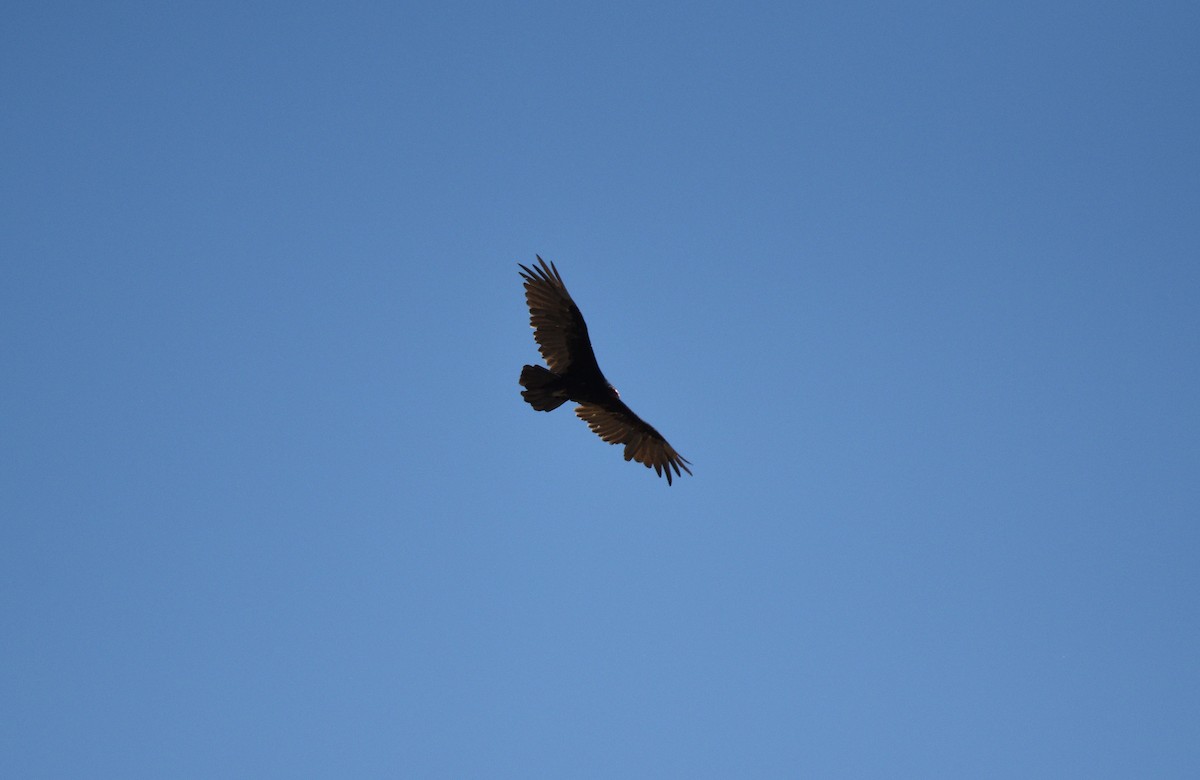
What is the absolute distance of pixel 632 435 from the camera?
22.8 meters

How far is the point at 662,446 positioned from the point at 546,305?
3.38 meters

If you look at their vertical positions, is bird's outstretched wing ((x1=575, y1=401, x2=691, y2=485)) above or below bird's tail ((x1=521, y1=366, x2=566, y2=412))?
above

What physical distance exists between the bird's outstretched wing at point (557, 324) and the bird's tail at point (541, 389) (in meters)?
0.40

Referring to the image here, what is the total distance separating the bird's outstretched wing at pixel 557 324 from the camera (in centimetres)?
2109

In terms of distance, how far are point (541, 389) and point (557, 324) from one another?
1.13 m

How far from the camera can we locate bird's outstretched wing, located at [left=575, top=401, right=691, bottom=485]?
2245cm

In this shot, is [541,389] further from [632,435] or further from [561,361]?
[632,435]

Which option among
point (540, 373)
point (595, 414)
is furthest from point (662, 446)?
point (540, 373)

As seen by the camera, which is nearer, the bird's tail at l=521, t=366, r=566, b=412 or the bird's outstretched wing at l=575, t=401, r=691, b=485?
the bird's tail at l=521, t=366, r=566, b=412

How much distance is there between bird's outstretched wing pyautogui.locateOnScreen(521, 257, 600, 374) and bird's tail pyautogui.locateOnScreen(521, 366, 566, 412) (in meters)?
0.40

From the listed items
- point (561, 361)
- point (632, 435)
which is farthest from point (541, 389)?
point (632, 435)

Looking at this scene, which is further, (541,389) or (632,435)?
(632,435)

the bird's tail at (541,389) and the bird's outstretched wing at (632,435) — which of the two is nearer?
the bird's tail at (541,389)

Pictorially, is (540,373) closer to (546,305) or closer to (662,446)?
(546,305)
